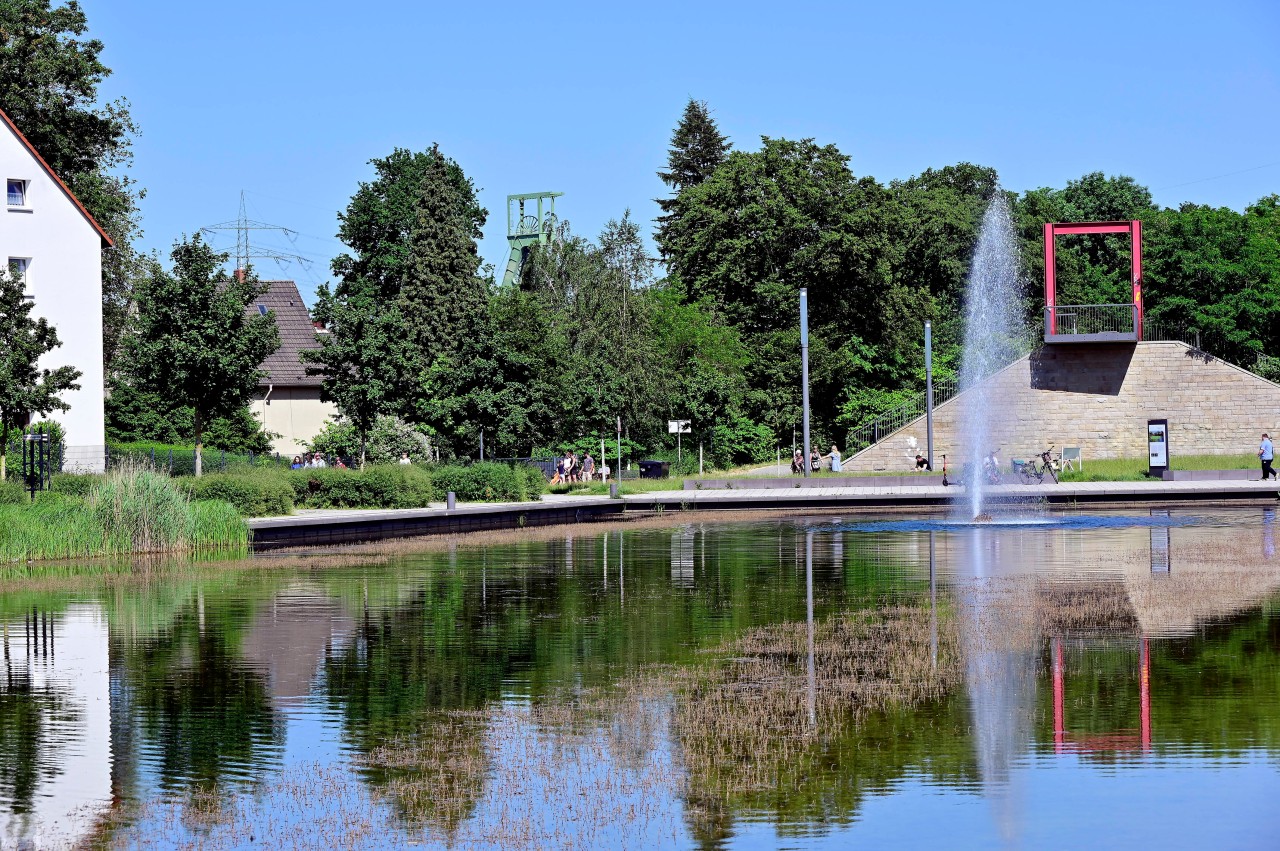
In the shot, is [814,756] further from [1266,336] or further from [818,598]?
[1266,336]

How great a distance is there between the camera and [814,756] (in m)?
10.7

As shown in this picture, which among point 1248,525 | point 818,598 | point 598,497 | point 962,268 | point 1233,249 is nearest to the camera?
point 818,598

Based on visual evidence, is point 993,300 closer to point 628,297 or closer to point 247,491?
point 628,297

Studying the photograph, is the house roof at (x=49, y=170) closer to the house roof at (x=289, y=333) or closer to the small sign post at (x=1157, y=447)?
the house roof at (x=289, y=333)

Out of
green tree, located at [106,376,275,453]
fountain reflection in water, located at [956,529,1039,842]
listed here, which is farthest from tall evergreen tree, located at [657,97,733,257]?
fountain reflection in water, located at [956,529,1039,842]

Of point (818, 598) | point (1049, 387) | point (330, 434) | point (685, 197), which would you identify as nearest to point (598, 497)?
point (330, 434)

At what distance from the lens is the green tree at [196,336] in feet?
143

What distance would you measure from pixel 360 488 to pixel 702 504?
413 inches

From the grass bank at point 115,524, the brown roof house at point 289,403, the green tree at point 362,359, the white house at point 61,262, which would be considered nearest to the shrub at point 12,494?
the grass bank at point 115,524

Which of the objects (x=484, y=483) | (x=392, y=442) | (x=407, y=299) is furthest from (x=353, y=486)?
(x=407, y=299)

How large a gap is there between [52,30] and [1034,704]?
1984 inches

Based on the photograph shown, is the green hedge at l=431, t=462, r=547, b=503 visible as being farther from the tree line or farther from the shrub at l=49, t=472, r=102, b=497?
the shrub at l=49, t=472, r=102, b=497

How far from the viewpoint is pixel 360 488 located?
4209 centimetres

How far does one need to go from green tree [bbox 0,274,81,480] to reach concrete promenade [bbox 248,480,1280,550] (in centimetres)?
663
